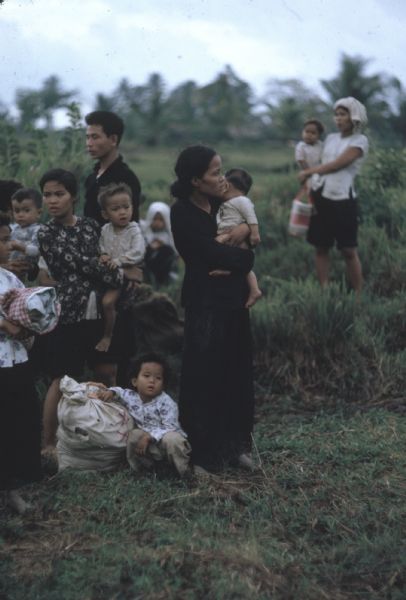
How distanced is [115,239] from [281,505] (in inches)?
70.7

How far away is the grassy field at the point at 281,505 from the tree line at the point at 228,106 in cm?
2194

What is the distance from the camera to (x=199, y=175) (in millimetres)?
4383

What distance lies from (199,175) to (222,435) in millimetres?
1350

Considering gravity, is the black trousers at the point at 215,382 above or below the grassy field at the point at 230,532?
above

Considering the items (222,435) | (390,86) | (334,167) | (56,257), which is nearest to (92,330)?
(56,257)

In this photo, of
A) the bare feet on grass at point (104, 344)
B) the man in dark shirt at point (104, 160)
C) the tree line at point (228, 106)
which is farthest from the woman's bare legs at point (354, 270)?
the tree line at point (228, 106)

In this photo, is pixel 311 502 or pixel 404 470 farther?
pixel 404 470

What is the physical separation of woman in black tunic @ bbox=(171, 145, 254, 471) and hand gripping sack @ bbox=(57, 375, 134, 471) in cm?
35

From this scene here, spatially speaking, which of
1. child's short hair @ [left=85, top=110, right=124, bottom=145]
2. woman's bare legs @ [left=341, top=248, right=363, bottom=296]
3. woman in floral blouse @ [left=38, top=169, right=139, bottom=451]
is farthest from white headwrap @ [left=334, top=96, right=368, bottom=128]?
woman in floral blouse @ [left=38, top=169, right=139, bottom=451]

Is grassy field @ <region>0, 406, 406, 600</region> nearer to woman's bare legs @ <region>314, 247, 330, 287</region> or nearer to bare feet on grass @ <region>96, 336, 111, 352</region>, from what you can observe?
bare feet on grass @ <region>96, 336, 111, 352</region>

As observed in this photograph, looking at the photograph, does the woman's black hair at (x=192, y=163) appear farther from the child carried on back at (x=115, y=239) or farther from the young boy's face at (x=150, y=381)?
the young boy's face at (x=150, y=381)

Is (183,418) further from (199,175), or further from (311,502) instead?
(199,175)

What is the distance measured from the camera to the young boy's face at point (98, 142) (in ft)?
17.5

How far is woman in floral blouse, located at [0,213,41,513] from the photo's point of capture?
4.04m
